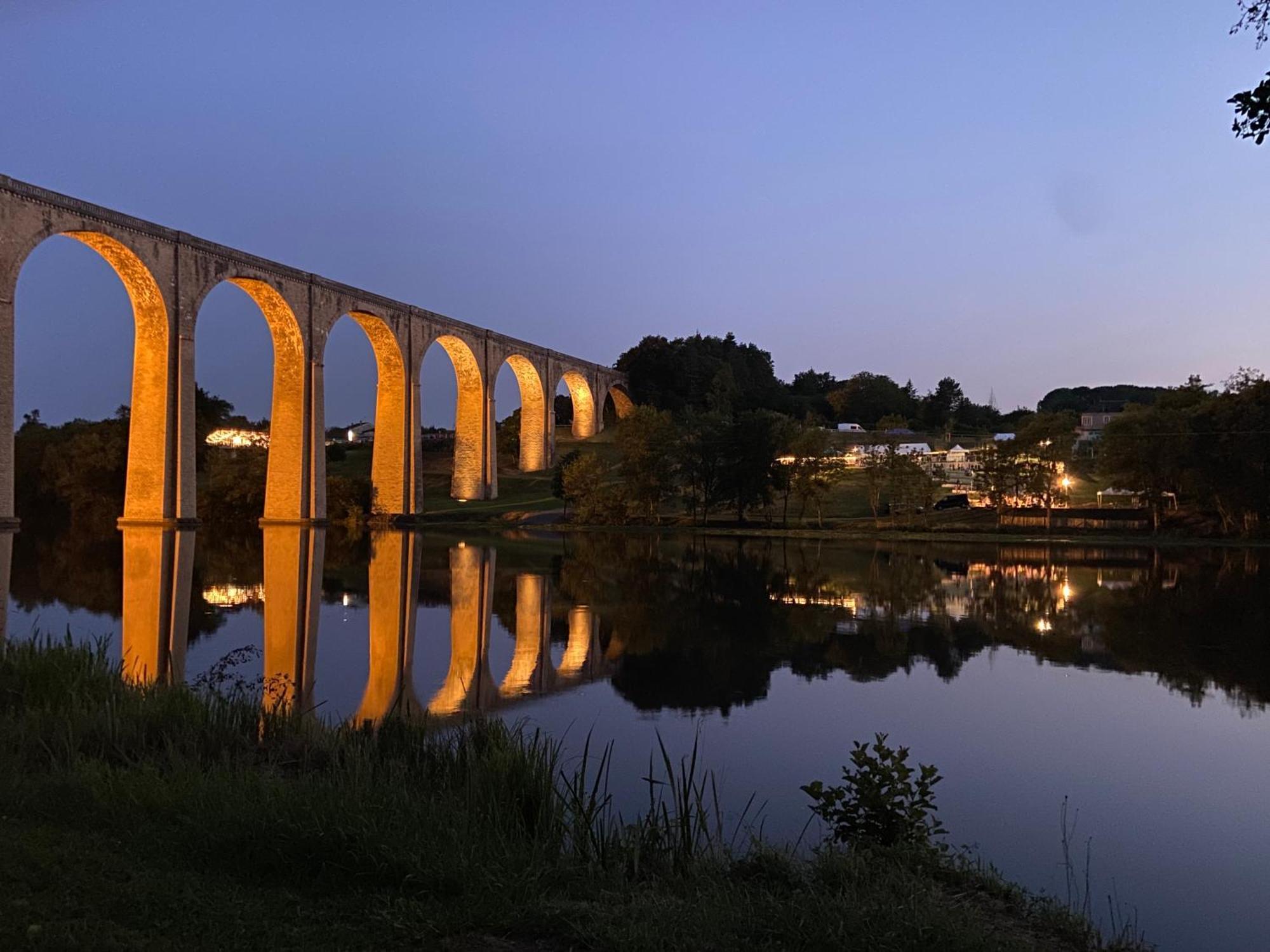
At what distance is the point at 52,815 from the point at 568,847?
2314 millimetres

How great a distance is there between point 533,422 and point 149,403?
3279 cm

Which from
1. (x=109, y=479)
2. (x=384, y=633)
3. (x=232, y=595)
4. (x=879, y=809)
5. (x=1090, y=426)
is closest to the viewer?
(x=879, y=809)

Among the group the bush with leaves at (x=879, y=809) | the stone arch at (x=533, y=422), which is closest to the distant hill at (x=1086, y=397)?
the stone arch at (x=533, y=422)

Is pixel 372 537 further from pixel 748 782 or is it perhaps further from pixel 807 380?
pixel 807 380

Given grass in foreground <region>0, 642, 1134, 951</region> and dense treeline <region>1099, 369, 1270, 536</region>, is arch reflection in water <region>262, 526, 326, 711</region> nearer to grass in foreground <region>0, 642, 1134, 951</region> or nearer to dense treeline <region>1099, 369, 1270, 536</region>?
grass in foreground <region>0, 642, 1134, 951</region>

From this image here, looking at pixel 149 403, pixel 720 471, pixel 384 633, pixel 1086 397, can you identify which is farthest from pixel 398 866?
pixel 1086 397

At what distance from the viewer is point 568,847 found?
4980 millimetres

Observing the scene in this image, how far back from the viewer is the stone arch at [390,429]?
44.7 m

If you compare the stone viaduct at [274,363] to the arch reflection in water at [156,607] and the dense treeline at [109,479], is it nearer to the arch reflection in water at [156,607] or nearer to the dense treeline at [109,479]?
the dense treeline at [109,479]

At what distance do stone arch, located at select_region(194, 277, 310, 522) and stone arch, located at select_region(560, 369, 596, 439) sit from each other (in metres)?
34.9

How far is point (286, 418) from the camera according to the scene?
3847 centimetres

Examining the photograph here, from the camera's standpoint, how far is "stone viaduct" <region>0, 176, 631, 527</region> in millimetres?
27000

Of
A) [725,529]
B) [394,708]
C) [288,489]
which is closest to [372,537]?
[288,489]

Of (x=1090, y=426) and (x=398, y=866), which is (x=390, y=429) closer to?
(x=398, y=866)
